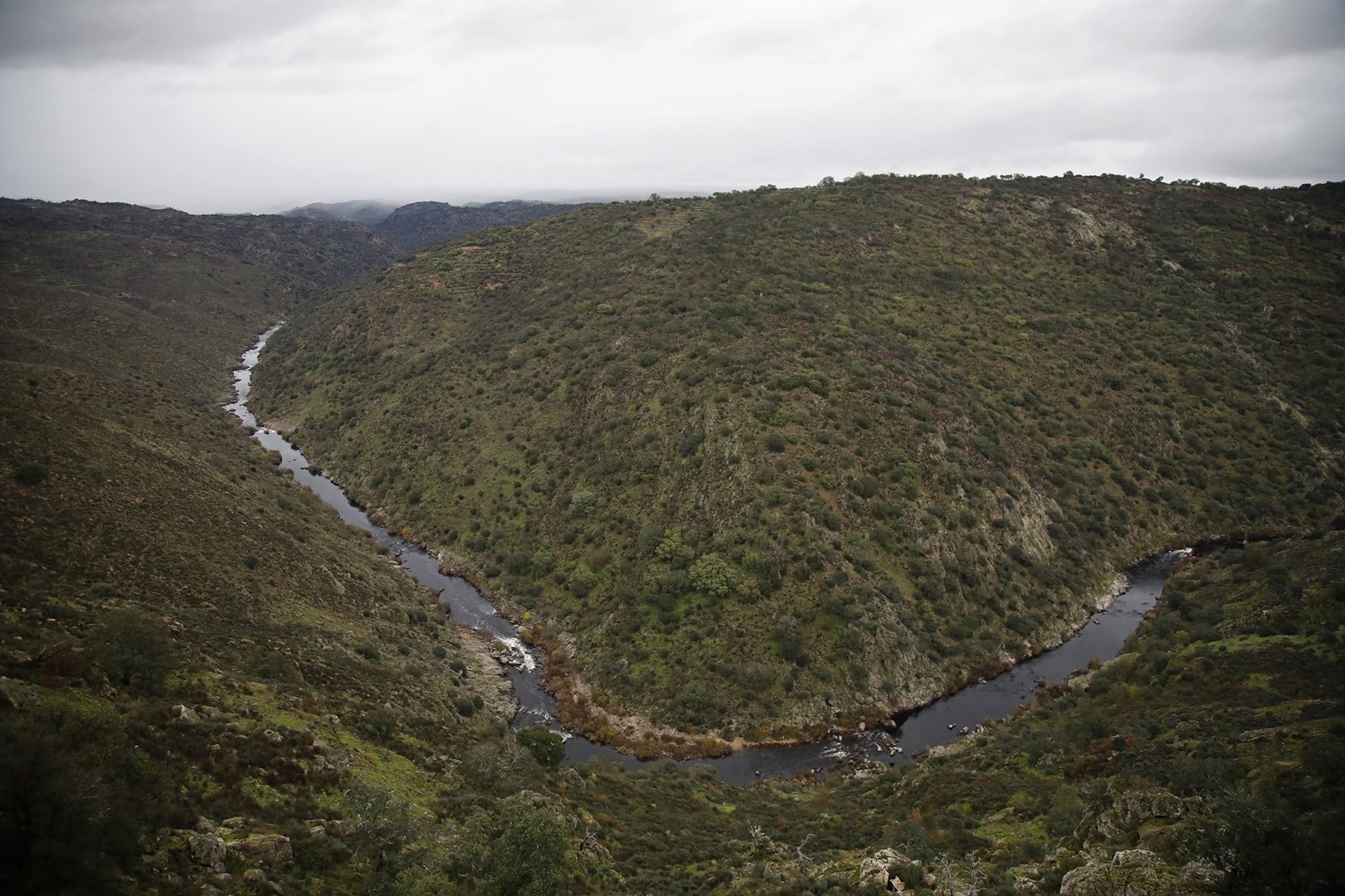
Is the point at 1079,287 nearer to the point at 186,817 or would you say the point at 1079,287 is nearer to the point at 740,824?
the point at 740,824

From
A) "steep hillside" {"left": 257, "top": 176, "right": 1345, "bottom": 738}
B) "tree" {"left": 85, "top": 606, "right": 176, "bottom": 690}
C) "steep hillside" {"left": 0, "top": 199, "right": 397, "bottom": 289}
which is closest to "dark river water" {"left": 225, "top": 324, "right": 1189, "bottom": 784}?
"steep hillside" {"left": 257, "top": 176, "right": 1345, "bottom": 738}

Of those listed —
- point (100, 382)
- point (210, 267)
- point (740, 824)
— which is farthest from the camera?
point (210, 267)

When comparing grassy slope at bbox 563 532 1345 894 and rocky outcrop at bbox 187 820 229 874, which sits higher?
rocky outcrop at bbox 187 820 229 874

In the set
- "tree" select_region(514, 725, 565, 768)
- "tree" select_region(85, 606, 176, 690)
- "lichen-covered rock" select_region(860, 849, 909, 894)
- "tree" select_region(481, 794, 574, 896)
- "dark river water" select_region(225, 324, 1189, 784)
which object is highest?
"tree" select_region(85, 606, 176, 690)

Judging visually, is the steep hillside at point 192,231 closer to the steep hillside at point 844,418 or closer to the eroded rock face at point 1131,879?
the steep hillside at point 844,418

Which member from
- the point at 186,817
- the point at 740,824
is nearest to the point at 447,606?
the point at 740,824

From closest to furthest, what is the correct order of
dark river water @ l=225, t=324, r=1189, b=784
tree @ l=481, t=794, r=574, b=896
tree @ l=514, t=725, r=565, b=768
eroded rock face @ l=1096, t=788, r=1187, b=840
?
1. tree @ l=481, t=794, r=574, b=896
2. eroded rock face @ l=1096, t=788, r=1187, b=840
3. tree @ l=514, t=725, r=565, b=768
4. dark river water @ l=225, t=324, r=1189, b=784

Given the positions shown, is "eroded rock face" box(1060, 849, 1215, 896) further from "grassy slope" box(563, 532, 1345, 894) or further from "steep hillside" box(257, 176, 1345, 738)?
"steep hillside" box(257, 176, 1345, 738)
